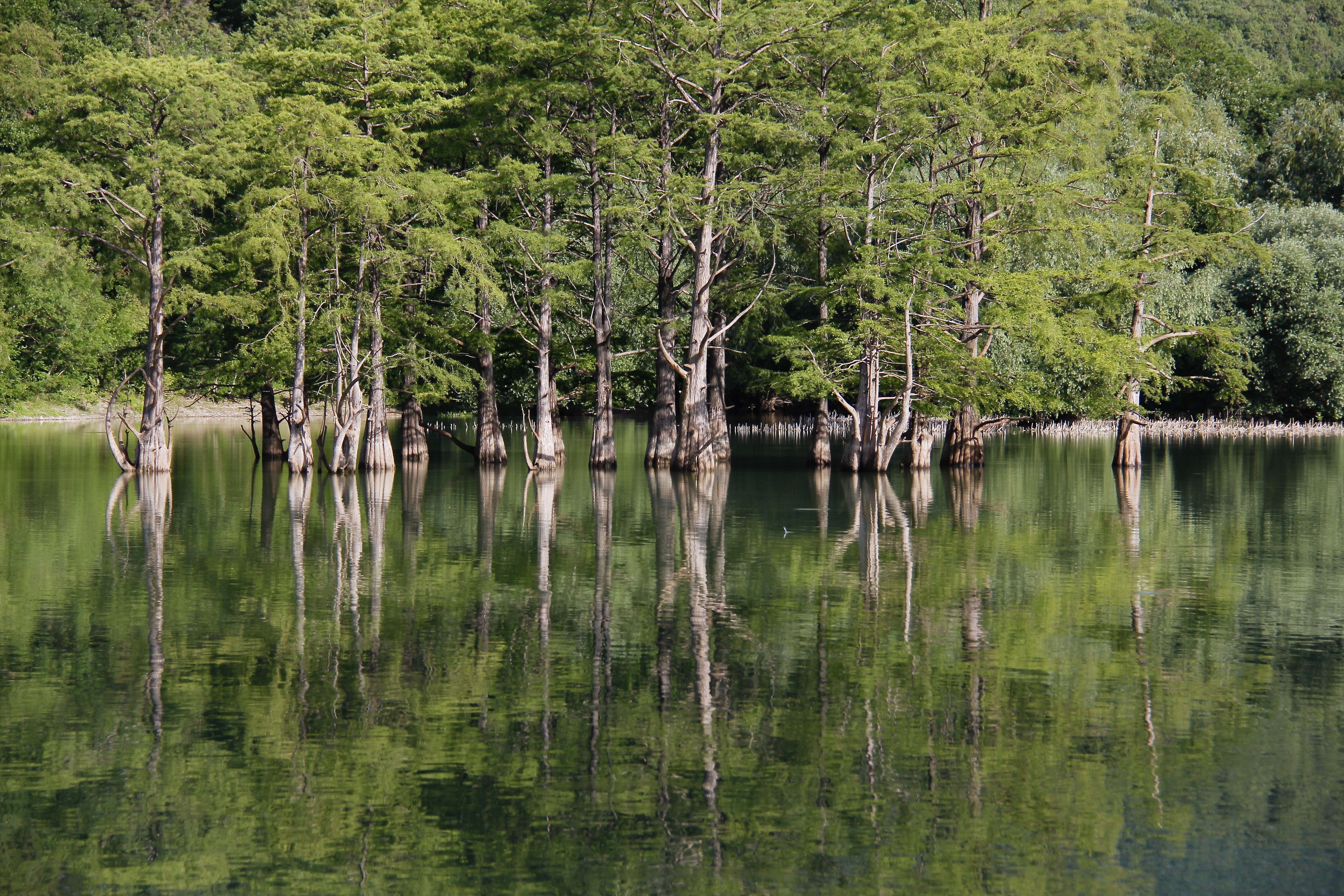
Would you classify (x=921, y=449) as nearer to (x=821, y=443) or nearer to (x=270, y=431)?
(x=821, y=443)

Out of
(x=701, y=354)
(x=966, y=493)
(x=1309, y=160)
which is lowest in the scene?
(x=966, y=493)

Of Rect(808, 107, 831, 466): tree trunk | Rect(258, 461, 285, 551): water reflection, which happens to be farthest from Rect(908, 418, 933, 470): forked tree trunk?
Rect(258, 461, 285, 551): water reflection

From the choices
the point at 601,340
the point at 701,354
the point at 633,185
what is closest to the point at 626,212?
the point at 701,354

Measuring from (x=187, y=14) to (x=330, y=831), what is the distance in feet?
371

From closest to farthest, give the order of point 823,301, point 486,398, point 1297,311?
1. point 823,301
2. point 486,398
3. point 1297,311

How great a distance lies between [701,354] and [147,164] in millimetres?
16753

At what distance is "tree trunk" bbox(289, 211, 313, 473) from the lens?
40000mm

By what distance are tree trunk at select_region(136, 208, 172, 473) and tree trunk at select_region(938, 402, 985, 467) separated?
2404 centimetres

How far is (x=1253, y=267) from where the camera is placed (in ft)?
219

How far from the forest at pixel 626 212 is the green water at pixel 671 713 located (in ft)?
51.9

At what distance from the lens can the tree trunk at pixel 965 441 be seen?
43406 millimetres

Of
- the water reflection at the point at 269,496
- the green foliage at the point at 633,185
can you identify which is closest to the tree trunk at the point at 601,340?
the green foliage at the point at 633,185

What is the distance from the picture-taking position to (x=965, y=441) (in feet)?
143

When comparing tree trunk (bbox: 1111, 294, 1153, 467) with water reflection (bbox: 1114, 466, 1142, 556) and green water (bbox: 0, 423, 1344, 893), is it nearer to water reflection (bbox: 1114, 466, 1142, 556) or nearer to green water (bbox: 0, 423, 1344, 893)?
water reflection (bbox: 1114, 466, 1142, 556)
